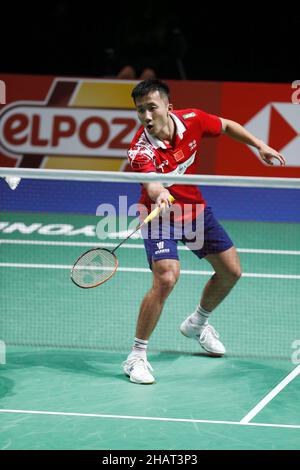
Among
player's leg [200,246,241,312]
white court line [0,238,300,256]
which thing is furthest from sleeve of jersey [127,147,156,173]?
white court line [0,238,300,256]

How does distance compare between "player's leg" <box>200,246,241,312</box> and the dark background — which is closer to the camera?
"player's leg" <box>200,246,241,312</box>

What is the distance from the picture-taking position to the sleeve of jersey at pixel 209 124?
6355mm

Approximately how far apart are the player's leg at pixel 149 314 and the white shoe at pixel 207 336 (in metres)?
0.59

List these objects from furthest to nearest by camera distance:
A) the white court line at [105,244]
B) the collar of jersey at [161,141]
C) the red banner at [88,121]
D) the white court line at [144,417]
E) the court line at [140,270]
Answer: the red banner at [88,121] < the white court line at [105,244] < the court line at [140,270] < the collar of jersey at [161,141] < the white court line at [144,417]

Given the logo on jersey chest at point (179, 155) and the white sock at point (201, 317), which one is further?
the white sock at point (201, 317)

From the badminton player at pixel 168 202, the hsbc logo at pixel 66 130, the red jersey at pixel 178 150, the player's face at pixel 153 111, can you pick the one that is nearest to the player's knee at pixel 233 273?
the badminton player at pixel 168 202

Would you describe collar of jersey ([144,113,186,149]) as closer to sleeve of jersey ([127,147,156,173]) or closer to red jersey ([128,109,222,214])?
red jersey ([128,109,222,214])

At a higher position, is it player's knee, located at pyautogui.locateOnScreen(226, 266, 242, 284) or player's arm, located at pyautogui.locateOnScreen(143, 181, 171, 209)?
player's arm, located at pyautogui.locateOnScreen(143, 181, 171, 209)

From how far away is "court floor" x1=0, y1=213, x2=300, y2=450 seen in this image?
5105 mm

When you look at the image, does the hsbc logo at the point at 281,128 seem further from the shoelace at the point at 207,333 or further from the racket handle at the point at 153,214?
the racket handle at the point at 153,214

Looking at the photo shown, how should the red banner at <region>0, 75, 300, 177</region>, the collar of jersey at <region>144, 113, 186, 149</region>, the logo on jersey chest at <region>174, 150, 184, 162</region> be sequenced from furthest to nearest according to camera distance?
the red banner at <region>0, 75, 300, 177</region> < the logo on jersey chest at <region>174, 150, 184, 162</region> < the collar of jersey at <region>144, 113, 186, 149</region>

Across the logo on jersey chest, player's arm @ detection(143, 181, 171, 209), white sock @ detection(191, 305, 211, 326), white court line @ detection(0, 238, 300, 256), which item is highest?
white court line @ detection(0, 238, 300, 256)

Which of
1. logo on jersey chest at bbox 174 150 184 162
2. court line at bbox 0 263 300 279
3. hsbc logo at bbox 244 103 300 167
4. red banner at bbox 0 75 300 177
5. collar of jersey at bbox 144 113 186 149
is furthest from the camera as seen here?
red banner at bbox 0 75 300 177

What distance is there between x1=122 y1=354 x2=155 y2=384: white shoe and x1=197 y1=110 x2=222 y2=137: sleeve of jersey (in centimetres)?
157
